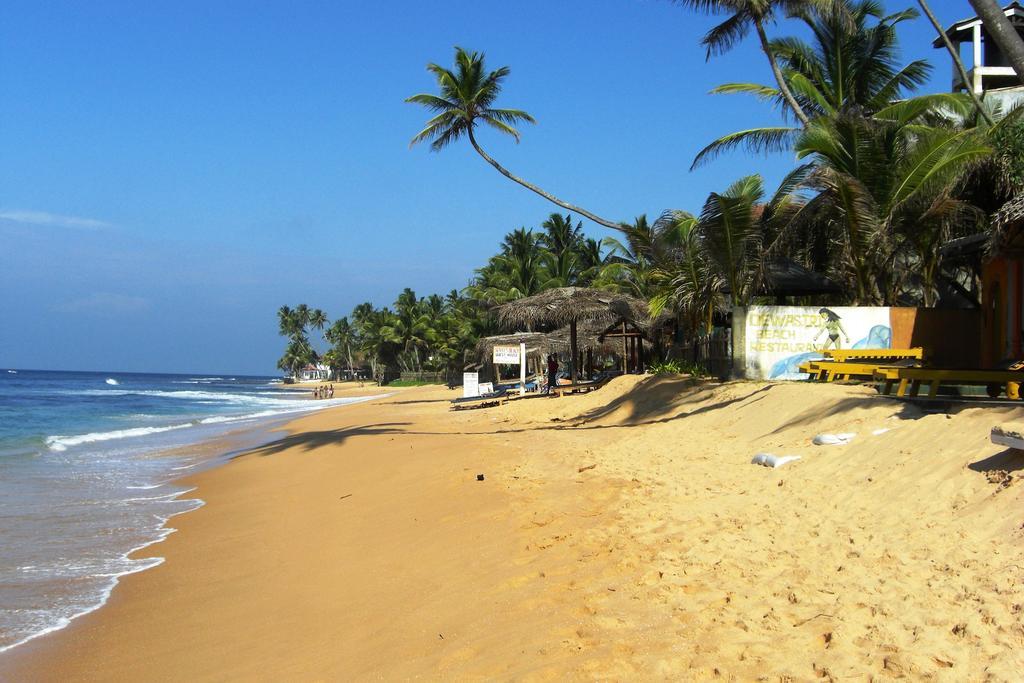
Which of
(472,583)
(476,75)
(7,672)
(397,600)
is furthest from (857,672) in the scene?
(476,75)

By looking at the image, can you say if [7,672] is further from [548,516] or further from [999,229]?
[999,229]

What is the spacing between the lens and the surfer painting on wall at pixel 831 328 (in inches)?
562

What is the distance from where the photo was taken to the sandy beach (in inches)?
143

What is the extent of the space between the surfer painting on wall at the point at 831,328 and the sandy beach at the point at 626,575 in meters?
5.01

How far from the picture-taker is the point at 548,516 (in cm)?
655

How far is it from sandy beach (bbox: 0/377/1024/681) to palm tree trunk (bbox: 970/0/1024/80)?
294 cm

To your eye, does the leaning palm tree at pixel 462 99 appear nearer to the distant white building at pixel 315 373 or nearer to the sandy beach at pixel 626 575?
the sandy beach at pixel 626 575

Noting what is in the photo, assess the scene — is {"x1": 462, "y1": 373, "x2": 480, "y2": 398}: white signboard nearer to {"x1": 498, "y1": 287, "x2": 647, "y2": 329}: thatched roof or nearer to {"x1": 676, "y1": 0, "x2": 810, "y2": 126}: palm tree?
{"x1": 498, "y1": 287, "x2": 647, "y2": 329}: thatched roof

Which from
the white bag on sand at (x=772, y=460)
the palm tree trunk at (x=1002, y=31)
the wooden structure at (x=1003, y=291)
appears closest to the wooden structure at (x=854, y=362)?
the wooden structure at (x=1003, y=291)

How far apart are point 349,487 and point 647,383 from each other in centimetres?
835

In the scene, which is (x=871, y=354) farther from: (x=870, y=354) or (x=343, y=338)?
(x=343, y=338)

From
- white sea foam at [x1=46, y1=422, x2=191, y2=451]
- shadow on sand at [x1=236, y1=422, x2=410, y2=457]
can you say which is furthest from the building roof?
white sea foam at [x1=46, y1=422, x2=191, y2=451]

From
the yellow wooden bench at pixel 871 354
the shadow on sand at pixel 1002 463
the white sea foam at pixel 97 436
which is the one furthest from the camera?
the white sea foam at pixel 97 436

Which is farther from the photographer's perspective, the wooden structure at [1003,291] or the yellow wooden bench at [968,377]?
the wooden structure at [1003,291]
